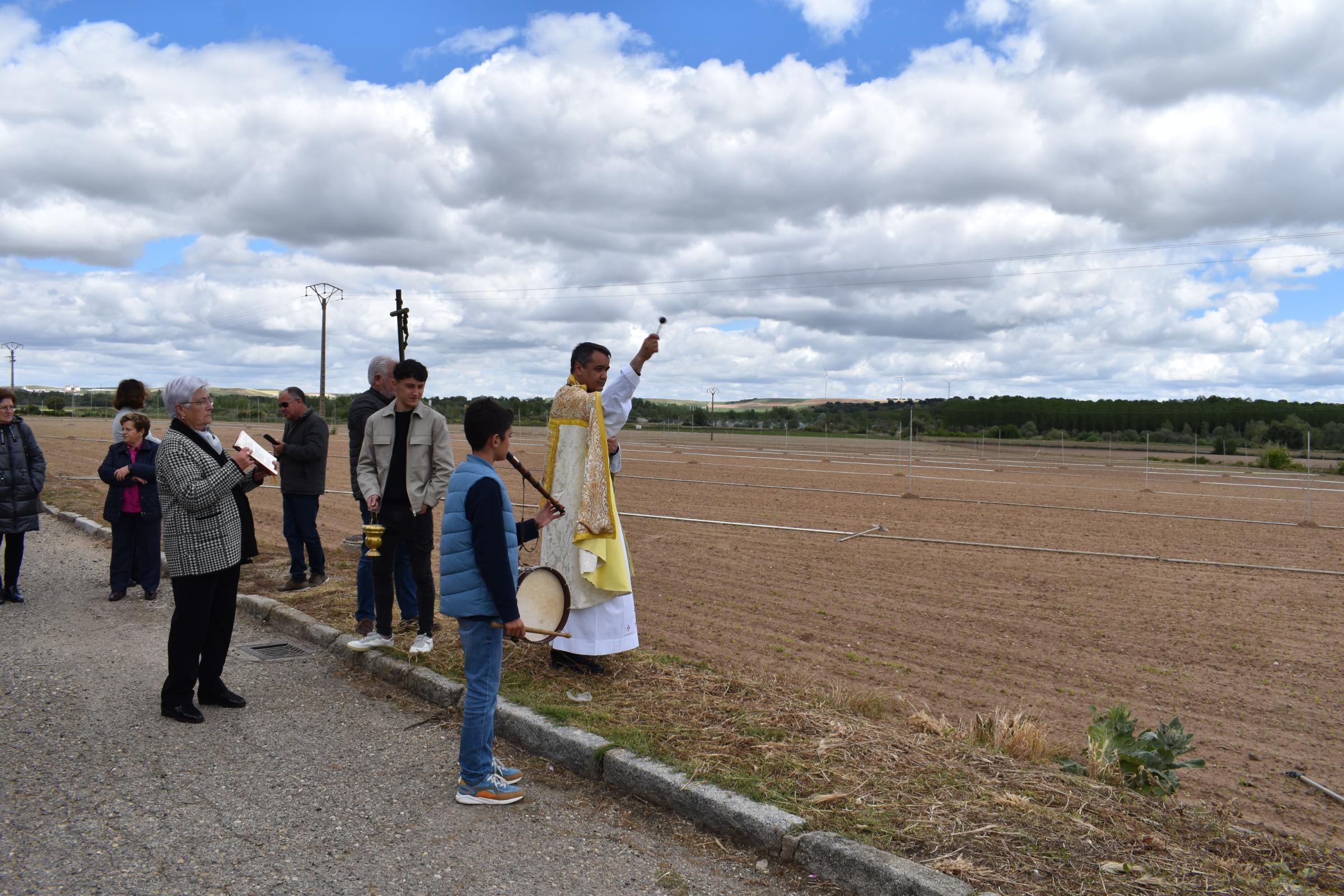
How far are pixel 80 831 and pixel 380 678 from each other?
2274 mm

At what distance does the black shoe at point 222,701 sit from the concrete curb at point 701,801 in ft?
2.95

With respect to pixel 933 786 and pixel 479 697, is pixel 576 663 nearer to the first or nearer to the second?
pixel 479 697

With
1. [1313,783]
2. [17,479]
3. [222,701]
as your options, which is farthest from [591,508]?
[17,479]

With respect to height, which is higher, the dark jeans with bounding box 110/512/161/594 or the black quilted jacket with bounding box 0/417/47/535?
the black quilted jacket with bounding box 0/417/47/535

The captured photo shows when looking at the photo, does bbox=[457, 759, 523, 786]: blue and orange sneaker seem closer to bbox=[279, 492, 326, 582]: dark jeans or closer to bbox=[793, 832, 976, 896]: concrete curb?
bbox=[793, 832, 976, 896]: concrete curb

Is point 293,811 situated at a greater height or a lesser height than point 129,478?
lesser

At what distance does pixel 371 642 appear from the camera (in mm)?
6223

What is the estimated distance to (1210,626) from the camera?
9367 millimetres

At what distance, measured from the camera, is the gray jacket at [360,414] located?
693cm

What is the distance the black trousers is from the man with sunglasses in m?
2.95

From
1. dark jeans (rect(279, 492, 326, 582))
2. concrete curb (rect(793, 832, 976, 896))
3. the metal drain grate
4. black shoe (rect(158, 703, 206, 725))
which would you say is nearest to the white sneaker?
the metal drain grate

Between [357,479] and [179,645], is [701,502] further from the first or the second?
[179,645]

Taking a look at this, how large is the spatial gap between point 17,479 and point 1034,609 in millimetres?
9989

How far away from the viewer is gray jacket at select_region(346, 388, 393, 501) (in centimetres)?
693
